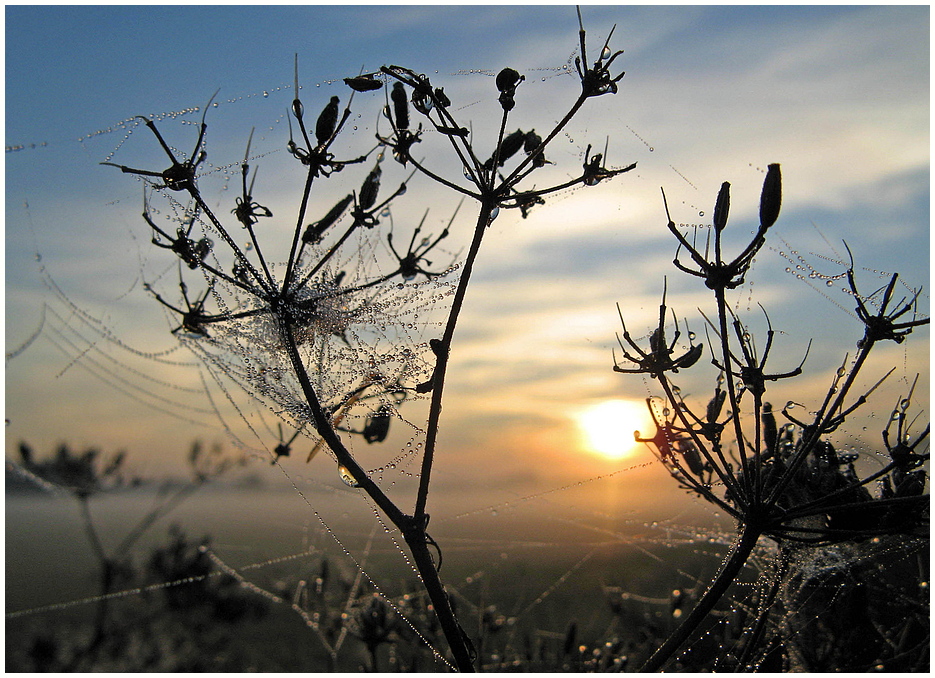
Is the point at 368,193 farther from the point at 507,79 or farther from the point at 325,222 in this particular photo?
the point at 507,79

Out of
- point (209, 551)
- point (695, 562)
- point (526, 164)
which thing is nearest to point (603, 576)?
point (695, 562)

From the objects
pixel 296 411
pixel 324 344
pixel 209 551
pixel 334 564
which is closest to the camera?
pixel 296 411

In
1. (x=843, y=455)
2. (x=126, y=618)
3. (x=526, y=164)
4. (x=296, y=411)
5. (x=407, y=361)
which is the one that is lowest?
(x=126, y=618)

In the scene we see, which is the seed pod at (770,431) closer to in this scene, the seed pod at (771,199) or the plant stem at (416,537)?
the seed pod at (771,199)

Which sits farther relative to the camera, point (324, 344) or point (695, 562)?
point (695, 562)

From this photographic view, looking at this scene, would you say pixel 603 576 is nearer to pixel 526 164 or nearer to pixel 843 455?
pixel 843 455

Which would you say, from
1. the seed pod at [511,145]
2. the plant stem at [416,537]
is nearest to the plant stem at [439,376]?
the plant stem at [416,537]
